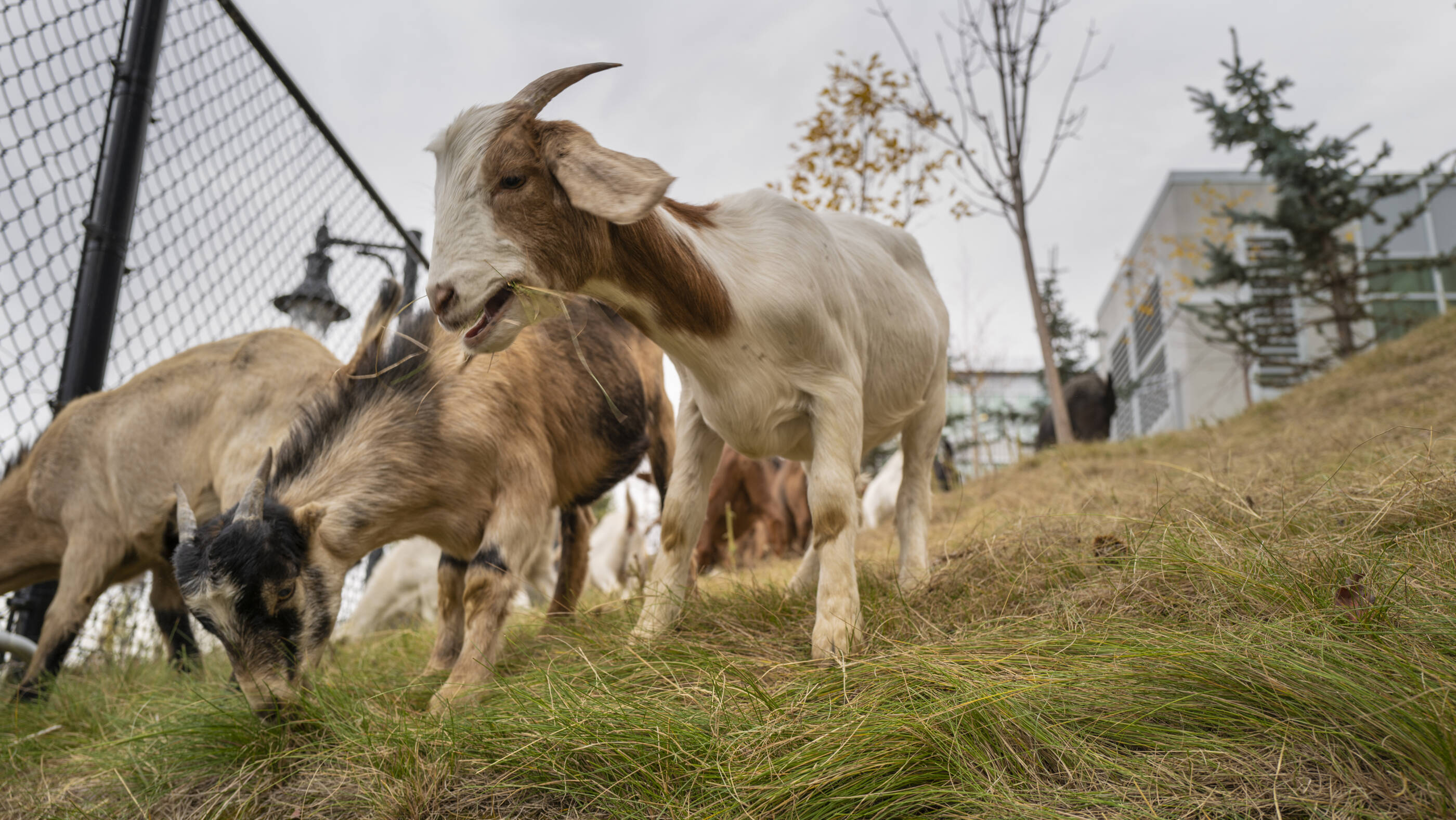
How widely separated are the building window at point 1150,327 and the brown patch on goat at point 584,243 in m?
17.8

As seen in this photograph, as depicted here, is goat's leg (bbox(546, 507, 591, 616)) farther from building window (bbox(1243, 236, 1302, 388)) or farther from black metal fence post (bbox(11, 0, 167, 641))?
building window (bbox(1243, 236, 1302, 388))

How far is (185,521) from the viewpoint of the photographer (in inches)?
111

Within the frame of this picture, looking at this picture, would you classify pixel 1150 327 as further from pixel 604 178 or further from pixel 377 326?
pixel 604 178

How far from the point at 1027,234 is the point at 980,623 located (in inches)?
375

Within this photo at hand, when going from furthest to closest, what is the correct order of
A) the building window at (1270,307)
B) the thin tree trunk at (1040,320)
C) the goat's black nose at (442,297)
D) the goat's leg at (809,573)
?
the building window at (1270,307), the thin tree trunk at (1040,320), the goat's leg at (809,573), the goat's black nose at (442,297)

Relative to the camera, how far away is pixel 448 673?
3.09m

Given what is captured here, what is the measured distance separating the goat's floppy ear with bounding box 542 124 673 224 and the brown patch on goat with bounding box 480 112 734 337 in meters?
0.04

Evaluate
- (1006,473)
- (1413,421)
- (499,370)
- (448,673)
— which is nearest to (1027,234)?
(1006,473)

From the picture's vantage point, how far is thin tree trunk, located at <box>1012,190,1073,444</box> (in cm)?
1088

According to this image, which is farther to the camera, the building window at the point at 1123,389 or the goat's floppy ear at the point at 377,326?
the building window at the point at 1123,389

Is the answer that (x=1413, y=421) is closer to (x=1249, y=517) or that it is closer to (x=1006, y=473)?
(x=1249, y=517)

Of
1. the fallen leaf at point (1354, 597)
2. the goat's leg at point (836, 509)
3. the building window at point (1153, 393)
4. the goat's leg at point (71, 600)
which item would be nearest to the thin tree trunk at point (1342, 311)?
the building window at point (1153, 393)

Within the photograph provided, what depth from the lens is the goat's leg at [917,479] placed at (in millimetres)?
3312

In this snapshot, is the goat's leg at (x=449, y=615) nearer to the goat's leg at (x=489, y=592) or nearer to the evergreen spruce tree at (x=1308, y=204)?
the goat's leg at (x=489, y=592)
